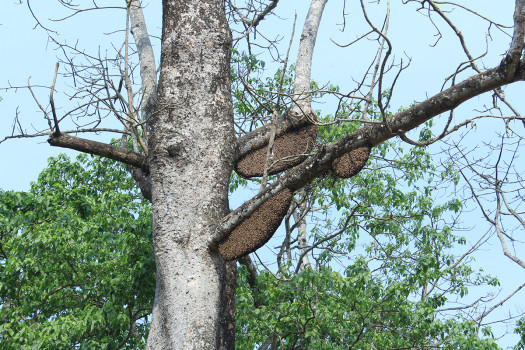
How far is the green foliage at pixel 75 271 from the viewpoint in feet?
18.7

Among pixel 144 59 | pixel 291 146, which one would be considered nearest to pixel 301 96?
pixel 291 146

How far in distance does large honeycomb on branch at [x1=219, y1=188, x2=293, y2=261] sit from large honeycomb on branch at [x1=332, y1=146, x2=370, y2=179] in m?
0.32

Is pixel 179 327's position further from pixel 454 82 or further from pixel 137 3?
pixel 137 3

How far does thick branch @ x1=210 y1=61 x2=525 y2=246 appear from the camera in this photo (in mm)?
3371

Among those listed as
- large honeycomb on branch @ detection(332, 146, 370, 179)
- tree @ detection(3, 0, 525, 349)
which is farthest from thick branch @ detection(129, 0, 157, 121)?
large honeycomb on branch @ detection(332, 146, 370, 179)

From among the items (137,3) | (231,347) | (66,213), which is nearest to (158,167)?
(231,347)

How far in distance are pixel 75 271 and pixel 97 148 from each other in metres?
3.21

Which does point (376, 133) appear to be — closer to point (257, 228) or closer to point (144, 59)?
point (257, 228)

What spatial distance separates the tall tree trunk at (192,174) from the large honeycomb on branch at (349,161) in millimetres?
748

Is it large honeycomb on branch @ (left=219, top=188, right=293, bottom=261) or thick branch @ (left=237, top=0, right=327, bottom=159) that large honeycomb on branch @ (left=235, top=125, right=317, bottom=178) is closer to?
thick branch @ (left=237, top=0, right=327, bottom=159)

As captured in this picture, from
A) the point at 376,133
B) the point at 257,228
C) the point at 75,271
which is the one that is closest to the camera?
the point at 376,133

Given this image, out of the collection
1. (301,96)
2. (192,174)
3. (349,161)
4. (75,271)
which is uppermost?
(75,271)

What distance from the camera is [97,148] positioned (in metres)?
4.26

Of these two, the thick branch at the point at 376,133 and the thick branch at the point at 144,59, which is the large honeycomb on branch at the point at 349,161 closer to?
the thick branch at the point at 376,133
